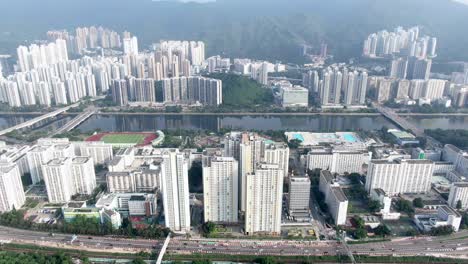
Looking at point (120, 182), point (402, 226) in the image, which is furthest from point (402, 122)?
point (120, 182)

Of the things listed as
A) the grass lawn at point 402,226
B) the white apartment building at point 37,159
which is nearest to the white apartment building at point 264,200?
the grass lawn at point 402,226

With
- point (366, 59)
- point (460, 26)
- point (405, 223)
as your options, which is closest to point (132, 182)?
point (405, 223)

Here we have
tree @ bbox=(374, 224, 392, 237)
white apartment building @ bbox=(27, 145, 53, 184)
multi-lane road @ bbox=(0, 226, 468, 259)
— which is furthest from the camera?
white apartment building @ bbox=(27, 145, 53, 184)

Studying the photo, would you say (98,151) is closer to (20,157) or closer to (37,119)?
(20,157)

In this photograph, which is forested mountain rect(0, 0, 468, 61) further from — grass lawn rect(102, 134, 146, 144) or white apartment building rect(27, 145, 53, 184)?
white apartment building rect(27, 145, 53, 184)

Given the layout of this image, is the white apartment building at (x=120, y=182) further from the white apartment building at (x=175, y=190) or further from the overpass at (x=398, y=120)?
the overpass at (x=398, y=120)

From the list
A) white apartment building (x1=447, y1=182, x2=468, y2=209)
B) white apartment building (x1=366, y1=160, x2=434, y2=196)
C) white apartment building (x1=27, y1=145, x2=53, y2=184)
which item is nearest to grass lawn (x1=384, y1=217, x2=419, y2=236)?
white apartment building (x1=366, y1=160, x2=434, y2=196)

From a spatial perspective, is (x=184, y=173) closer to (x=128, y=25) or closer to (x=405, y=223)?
(x=405, y=223)
